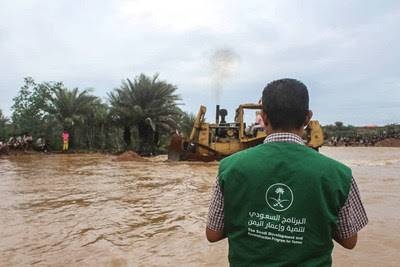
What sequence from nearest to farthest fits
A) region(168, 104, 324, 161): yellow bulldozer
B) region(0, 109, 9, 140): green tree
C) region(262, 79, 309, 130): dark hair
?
region(262, 79, 309, 130): dark hair, region(168, 104, 324, 161): yellow bulldozer, region(0, 109, 9, 140): green tree

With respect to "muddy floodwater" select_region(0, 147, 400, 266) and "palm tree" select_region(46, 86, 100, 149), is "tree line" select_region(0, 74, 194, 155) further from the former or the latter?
"muddy floodwater" select_region(0, 147, 400, 266)

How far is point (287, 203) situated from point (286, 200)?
10 mm

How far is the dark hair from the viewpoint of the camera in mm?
1688

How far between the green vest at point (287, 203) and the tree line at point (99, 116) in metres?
22.6

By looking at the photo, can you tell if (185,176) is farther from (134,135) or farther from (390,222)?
(134,135)

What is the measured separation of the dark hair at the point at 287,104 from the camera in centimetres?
169

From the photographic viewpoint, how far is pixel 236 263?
166cm

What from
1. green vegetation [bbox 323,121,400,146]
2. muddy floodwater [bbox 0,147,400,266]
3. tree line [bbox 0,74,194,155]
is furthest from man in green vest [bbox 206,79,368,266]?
green vegetation [bbox 323,121,400,146]

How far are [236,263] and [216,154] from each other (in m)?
13.8

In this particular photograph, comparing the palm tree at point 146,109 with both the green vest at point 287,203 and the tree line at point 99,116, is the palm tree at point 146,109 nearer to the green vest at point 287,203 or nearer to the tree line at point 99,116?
the tree line at point 99,116

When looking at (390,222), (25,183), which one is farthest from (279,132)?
(25,183)

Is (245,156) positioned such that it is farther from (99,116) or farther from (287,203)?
(99,116)

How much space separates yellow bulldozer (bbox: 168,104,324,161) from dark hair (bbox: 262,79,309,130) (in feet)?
43.1

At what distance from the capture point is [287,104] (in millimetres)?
1686
